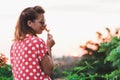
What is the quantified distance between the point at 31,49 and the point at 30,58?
94 millimetres

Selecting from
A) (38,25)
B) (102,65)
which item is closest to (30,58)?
(38,25)

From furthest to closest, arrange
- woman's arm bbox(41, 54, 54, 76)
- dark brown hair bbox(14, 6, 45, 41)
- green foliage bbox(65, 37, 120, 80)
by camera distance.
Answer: green foliage bbox(65, 37, 120, 80) → dark brown hair bbox(14, 6, 45, 41) → woman's arm bbox(41, 54, 54, 76)

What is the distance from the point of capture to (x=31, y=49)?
489 centimetres

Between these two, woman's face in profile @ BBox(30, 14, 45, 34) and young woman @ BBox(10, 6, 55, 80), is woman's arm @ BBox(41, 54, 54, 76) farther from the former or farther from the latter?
woman's face in profile @ BBox(30, 14, 45, 34)

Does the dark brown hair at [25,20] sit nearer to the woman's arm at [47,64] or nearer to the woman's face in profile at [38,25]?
the woman's face in profile at [38,25]

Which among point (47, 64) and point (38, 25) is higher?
point (38, 25)

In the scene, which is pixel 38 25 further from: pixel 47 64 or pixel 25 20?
pixel 47 64

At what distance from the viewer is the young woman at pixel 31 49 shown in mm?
4875

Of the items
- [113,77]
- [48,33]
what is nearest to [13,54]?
[48,33]

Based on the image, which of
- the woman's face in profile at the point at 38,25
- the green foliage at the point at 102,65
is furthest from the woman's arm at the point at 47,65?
the green foliage at the point at 102,65

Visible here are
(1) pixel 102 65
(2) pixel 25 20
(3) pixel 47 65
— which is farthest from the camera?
(1) pixel 102 65

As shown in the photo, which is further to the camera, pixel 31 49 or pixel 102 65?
pixel 102 65

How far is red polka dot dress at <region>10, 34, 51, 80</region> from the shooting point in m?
4.88

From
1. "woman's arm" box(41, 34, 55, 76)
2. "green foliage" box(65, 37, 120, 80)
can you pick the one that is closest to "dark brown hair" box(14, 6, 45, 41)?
"woman's arm" box(41, 34, 55, 76)
